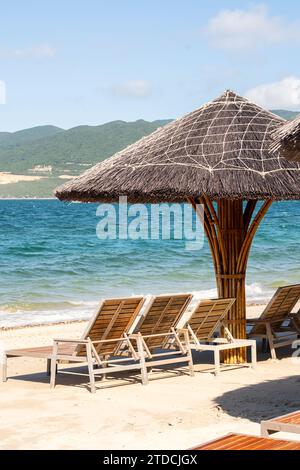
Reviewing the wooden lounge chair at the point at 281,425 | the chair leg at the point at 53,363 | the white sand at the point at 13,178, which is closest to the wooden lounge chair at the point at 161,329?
the chair leg at the point at 53,363

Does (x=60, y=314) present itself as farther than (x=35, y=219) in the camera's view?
No

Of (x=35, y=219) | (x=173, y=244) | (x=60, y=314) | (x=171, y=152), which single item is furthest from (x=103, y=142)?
(x=171, y=152)

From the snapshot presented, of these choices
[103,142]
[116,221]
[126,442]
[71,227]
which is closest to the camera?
[126,442]

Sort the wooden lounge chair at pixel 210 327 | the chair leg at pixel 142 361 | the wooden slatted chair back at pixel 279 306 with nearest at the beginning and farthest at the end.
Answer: the chair leg at pixel 142 361
the wooden lounge chair at pixel 210 327
the wooden slatted chair back at pixel 279 306

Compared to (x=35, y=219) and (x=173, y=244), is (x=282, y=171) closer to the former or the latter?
(x=173, y=244)

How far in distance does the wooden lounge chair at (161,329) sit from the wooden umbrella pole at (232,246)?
28.4 inches

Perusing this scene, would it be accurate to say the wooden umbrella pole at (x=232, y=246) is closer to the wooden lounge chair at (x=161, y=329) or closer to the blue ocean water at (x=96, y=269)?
the wooden lounge chair at (x=161, y=329)

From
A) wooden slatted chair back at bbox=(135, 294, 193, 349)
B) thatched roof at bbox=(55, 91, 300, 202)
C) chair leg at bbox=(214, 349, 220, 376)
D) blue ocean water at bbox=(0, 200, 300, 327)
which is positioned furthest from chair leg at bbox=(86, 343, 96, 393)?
blue ocean water at bbox=(0, 200, 300, 327)

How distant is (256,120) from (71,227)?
3654 cm

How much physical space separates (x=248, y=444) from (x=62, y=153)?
347 ft

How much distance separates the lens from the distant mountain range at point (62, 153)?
95000 millimetres

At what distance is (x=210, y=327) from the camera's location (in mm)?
8578

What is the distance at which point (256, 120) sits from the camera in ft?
28.9

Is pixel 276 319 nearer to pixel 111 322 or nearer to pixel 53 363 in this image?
pixel 111 322
